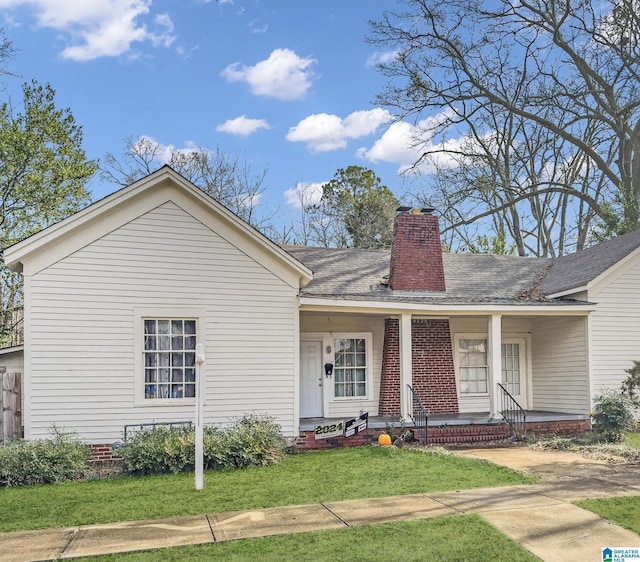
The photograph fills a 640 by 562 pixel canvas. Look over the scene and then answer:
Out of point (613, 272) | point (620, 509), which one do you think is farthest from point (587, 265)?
point (620, 509)

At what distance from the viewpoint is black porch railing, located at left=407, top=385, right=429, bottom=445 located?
12132 millimetres

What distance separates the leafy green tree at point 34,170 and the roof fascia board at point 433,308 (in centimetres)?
1279

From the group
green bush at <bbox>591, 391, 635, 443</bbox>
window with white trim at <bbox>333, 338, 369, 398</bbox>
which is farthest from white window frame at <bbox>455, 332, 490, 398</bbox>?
green bush at <bbox>591, 391, 635, 443</bbox>

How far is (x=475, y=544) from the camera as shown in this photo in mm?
5656

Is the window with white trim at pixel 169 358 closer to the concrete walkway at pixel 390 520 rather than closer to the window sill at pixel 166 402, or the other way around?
the window sill at pixel 166 402

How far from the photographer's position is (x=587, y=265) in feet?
50.4

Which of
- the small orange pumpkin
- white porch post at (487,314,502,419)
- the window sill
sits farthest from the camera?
white porch post at (487,314,502,419)

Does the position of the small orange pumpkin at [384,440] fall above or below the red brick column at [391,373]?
below

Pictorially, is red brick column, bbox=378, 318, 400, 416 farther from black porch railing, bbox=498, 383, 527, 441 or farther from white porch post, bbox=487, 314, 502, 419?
black porch railing, bbox=498, 383, 527, 441

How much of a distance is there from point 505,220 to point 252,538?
28.8 metres

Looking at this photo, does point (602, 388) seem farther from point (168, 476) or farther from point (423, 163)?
point (423, 163)

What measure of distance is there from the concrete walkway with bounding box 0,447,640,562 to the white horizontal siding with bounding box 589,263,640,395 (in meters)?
6.32

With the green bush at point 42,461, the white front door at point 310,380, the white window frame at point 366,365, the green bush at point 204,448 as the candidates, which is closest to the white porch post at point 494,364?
the white window frame at point 366,365

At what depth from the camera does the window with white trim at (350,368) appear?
13.9m
